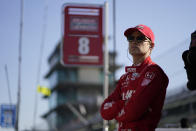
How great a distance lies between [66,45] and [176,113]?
557 inches

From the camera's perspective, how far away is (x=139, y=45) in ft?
9.07

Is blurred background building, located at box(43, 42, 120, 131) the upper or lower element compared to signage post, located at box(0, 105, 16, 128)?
lower

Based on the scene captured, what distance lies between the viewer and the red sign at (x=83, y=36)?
955 centimetres

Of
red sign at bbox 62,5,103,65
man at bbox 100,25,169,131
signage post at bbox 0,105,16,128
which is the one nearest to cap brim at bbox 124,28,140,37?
man at bbox 100,25,169,131

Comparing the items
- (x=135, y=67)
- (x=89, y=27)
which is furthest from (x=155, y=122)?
(x=89, y=27)

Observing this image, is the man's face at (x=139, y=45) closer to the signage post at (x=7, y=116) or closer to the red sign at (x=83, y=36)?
the red sign at (x=83, y=36)

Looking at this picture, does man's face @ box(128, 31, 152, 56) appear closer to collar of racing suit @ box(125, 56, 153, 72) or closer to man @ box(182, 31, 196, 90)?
collar of racing suit @ box(125, 56, 153, 72)

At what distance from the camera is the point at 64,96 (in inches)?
2842

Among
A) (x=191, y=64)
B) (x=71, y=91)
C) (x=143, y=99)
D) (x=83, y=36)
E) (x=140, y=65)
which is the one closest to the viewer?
(x=191, y=64)

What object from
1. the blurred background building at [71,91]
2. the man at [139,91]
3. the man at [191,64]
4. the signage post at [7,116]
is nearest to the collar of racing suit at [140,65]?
the man at [139,91]

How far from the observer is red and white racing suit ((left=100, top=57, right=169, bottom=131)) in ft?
8.19

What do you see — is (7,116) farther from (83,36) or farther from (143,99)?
(143,99)

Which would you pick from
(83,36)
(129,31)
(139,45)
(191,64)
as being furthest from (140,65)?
(83,36)

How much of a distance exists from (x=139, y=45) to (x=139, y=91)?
371 mm
